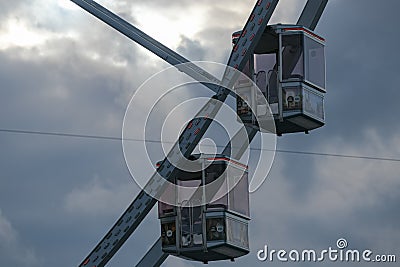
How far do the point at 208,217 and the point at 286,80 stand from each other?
3.18 metres

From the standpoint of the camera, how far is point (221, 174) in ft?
96.1

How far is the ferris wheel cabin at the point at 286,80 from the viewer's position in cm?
2730

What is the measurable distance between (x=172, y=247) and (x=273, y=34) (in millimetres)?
4598

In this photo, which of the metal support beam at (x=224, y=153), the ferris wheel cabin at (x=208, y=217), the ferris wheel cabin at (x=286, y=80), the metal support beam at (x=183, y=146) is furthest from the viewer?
the metal support beam at (x=224, y=153)

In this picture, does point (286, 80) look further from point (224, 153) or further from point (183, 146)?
point (224, 153)

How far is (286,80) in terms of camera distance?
A: 2762 centimetres

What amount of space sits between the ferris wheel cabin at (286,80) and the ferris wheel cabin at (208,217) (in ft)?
5.46

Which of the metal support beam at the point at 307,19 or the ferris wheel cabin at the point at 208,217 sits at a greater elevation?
the metal support beam at the point at 307,19

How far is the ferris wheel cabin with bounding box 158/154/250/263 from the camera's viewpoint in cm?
2858

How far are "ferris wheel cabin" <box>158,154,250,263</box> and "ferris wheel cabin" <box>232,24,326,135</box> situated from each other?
166cm

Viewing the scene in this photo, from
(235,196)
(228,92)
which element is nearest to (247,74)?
(228,92)

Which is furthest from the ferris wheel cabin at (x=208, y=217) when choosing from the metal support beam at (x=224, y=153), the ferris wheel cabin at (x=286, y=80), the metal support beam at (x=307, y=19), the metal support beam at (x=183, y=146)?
the ferris wheel cabin at (x=286, y=80)

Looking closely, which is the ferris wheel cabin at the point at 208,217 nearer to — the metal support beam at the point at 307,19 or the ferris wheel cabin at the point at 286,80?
the metal support beam at the point at 307,19

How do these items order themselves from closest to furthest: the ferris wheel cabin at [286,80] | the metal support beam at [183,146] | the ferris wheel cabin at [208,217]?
the ferris wheel cabin at [286,80] < the metal support beam at [183,146] < the ferris wheel cabin at [208,217]
